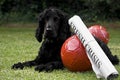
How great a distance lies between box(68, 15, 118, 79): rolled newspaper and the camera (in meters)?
6.86

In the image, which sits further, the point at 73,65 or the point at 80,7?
the point at 80,7

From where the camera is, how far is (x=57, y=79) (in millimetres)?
7234

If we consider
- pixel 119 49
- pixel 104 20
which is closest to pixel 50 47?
pixel 119 49

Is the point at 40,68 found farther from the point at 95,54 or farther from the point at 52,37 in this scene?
the point at 95,54

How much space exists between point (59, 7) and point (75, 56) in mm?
14126

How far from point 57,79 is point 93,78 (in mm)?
641

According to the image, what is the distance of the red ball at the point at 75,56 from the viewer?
7910 mm

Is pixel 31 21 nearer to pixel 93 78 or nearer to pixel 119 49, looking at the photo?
pixel 119 49

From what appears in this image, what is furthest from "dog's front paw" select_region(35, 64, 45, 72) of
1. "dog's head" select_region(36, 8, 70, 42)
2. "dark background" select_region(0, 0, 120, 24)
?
"dark background" select_region(0, 0, 120, 24)

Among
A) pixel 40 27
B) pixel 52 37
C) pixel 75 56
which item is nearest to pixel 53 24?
pixel 52 37

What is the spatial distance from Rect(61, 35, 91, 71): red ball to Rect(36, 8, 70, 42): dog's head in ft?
1.33

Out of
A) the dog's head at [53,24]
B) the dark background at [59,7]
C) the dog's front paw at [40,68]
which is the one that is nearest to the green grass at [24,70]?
the dog's front paw at [40,68]

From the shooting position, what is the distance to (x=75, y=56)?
311 inches

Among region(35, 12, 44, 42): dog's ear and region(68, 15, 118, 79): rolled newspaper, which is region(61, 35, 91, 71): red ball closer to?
region(68, 15, 118, 79): rolled newspaper
